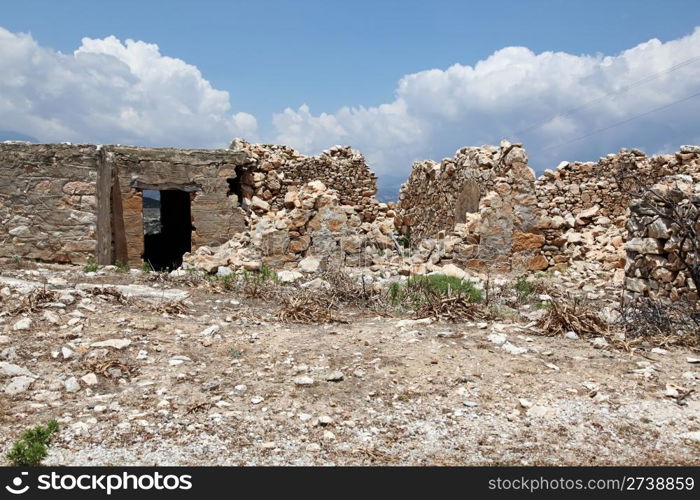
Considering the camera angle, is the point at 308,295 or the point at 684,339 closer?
the point at 684,339

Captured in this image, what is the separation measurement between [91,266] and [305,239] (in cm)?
346

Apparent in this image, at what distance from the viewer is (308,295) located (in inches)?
254

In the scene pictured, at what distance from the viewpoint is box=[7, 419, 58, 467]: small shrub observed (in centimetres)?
314

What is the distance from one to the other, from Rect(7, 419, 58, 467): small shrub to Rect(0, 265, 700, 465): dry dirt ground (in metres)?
0.07

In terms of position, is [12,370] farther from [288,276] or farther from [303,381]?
[288,276]

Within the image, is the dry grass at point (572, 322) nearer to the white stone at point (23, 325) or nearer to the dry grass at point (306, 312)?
the dry grass at point (306, 312)

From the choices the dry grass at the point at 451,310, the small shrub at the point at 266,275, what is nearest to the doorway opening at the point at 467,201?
the small shrub at the point at 266,275

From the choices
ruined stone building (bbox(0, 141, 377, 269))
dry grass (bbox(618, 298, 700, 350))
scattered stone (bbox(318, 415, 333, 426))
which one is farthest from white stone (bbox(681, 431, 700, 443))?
ruined stone building (bbox(0, 141, 377, 269))

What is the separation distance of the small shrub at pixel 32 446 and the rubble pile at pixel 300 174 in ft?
25.4

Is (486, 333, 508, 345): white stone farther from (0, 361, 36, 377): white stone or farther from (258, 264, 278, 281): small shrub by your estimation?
(0, 361, 36, 377): white stone

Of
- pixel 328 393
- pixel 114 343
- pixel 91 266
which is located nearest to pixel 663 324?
pixel 328 393

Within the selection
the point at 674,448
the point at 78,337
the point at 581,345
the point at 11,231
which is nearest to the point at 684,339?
the point at 581,345

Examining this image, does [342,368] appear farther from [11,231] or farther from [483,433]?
[11,231]

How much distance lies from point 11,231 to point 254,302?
470 centimetres
